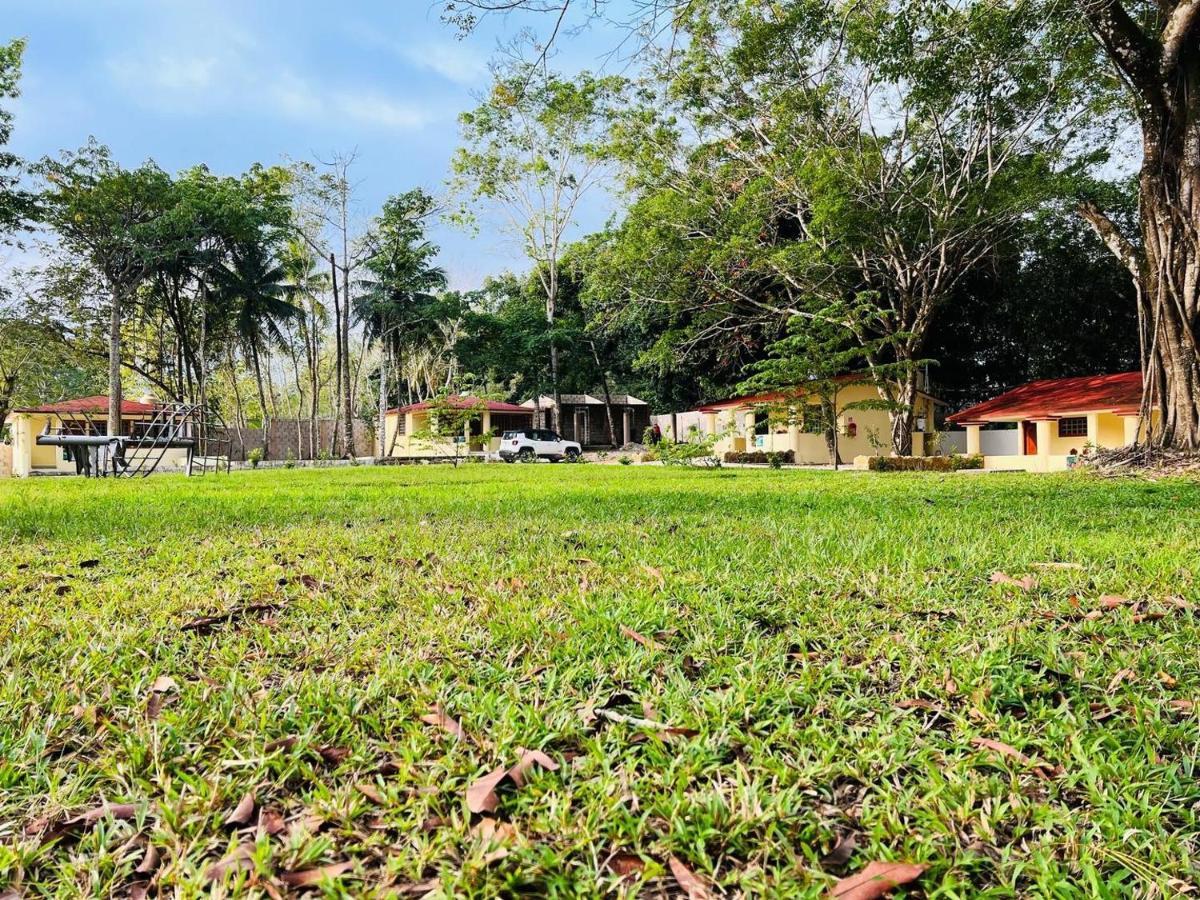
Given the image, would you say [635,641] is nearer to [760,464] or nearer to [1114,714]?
[1114,714]

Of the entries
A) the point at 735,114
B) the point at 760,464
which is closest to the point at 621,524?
the point at 735,114

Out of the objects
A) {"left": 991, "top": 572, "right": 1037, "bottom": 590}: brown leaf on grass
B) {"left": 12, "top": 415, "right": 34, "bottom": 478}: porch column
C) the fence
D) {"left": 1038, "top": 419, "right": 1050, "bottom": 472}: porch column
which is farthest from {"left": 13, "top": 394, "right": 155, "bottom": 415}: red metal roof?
{"left": 1038, "top": 419, "right": 1050, "bottom": 472}: porch column

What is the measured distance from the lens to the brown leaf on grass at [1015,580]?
8.86 feet

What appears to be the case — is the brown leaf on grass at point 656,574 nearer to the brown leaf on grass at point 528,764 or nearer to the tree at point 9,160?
the brown leaf on grass at point 528,764

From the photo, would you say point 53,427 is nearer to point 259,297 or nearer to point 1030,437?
point 259,297

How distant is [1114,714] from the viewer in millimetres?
1632

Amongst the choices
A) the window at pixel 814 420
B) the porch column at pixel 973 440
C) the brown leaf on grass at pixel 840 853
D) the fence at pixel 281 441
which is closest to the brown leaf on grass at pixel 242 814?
the brown leaf on grass at pixel 840 853

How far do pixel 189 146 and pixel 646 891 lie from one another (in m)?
32.9

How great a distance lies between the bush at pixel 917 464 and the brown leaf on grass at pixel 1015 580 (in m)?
12.8

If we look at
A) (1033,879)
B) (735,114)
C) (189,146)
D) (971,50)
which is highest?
(189,146)

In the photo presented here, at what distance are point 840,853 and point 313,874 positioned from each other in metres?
0.86

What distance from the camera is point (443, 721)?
1.58m

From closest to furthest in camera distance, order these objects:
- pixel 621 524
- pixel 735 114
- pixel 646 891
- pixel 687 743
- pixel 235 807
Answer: pixel 646 891 < pixel 235 807 < pixel 687 743 < pixel 621 524 < pixel 735 114

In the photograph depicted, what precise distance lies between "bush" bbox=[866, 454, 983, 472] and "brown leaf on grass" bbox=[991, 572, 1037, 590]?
12.8 meters
